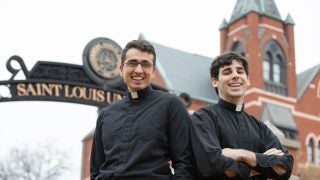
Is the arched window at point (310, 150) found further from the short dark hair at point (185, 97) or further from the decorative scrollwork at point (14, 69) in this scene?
the decorative scrollwork at point (14, 69)

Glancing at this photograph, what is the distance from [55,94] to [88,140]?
21352mm

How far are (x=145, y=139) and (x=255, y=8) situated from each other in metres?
31.3

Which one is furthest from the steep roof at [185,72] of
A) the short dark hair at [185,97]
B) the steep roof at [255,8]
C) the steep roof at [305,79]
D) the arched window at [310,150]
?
the short dark hair at [185,97]

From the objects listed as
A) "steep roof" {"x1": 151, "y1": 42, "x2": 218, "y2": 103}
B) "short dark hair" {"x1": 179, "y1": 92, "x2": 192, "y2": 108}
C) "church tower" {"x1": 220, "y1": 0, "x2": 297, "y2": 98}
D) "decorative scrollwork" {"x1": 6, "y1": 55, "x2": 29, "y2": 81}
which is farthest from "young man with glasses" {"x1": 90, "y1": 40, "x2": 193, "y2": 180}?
"church tower" {"x1": 220, "y1": 0, "x2": 297, "y2": 98}

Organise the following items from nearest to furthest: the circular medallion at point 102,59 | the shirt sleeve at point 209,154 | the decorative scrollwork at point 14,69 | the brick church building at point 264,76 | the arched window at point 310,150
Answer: the shirt sleeve at point 209,154, the decorative scrollwork at point 14,69, the circular medallion at point 102,59, the brick church building at point 264,76, the arched window at point 310,150

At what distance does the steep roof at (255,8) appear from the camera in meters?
34.2

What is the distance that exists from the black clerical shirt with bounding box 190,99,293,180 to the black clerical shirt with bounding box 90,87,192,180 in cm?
9

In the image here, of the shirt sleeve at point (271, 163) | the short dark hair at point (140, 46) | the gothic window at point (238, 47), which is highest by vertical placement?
the gothic window at point (238, 47)

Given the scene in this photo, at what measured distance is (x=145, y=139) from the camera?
3.53 m

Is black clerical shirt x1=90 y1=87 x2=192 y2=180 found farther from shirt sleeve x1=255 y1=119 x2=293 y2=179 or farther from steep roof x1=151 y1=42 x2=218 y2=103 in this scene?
steep roof x1=151 y1=42 x2=218 y2=103

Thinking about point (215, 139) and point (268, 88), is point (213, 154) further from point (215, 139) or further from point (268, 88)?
point (268, 88)

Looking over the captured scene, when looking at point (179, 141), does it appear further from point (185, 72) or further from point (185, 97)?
point (185, 72)

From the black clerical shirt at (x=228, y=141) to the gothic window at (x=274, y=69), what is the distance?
30.6 m

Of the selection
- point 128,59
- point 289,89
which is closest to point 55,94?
point 128,59
